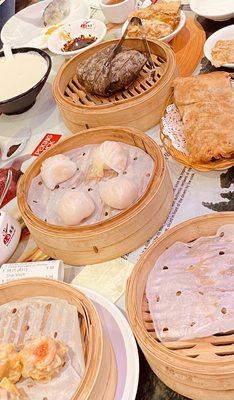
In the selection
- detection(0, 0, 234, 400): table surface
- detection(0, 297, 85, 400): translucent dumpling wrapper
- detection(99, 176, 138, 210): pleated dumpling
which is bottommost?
detection(0, 0, 234, 400): table surface

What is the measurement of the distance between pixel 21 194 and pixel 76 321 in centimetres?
62

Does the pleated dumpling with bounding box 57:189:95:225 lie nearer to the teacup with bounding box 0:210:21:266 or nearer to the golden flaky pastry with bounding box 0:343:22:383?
the teacup with bounding box 0:210:21:266

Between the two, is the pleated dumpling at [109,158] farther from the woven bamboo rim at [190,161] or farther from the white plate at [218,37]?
the white plate at [218,37]

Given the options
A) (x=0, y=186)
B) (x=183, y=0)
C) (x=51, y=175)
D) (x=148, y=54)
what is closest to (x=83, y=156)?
(x=51, y=175)

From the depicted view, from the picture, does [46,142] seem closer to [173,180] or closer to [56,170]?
[56,170]

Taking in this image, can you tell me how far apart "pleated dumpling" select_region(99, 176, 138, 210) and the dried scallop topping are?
32 millimetres

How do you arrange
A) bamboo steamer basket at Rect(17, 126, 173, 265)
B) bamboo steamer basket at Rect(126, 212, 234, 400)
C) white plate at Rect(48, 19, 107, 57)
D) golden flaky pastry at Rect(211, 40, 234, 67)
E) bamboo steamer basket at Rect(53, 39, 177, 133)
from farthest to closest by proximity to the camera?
white plate at Rect(48, 19, 107, 57), golden flaky pastry at Rect(211, 40, 234, 67), bamboo steamer basket at Rect(53, 39, 177, 133), bamboo steamer basket at Rect(17, 126, 173, 265), bamboo steamer basket at Rect(126, 212, 234, 400)

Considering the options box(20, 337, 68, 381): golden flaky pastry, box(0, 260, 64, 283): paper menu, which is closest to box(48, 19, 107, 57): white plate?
box(0, 260, 64, 283): paper menu

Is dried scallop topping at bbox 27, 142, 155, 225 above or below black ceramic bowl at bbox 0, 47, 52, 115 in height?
below

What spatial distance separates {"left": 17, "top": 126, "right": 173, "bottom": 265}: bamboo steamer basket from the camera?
5.69ft

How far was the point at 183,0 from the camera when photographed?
3.03 metres

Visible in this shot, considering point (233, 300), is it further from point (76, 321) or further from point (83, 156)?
point (83, 156)

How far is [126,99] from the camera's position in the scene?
222 centimetres

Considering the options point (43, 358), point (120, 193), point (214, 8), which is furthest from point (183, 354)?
point (214, 8)
